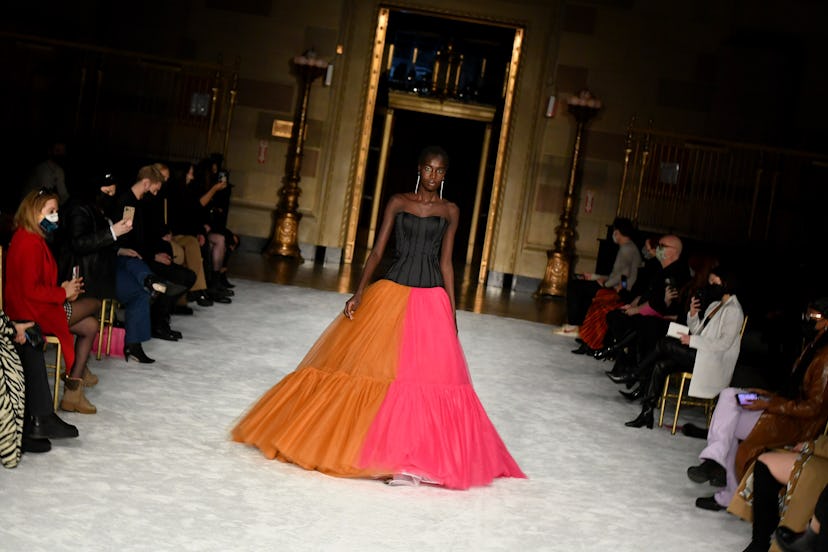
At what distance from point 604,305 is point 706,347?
114 inches

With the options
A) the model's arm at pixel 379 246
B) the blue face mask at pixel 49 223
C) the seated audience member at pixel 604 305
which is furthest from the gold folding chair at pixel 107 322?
the seated audience member at pixel 604 305

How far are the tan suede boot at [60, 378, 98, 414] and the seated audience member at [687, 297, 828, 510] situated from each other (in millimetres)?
3040

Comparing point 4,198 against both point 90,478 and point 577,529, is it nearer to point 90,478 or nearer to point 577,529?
point 90,478

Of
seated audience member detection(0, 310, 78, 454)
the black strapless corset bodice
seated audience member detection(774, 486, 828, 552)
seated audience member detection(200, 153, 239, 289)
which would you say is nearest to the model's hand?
the black strapless corset bodice

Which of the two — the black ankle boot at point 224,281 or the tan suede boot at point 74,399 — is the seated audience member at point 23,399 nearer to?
the tan suede boot at point 74,399

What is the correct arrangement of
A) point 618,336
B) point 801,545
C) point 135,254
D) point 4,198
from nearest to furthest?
point 801,545
point 135,254
point 618,336
point 4,198

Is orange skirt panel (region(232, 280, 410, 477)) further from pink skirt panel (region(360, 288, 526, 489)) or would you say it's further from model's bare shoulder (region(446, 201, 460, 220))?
model's bare shoulder (region(446, 201, 460, 220))

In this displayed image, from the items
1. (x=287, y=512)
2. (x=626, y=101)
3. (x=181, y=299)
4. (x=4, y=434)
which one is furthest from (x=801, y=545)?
(x=626, y=101)

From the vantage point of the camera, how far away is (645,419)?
706 cm

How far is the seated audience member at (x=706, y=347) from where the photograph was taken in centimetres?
675

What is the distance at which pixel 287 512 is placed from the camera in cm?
443

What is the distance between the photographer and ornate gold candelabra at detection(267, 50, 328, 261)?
14086 mm

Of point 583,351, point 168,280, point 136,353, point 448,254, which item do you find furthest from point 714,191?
point 448,254

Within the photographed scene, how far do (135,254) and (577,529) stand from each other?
3.74 m
